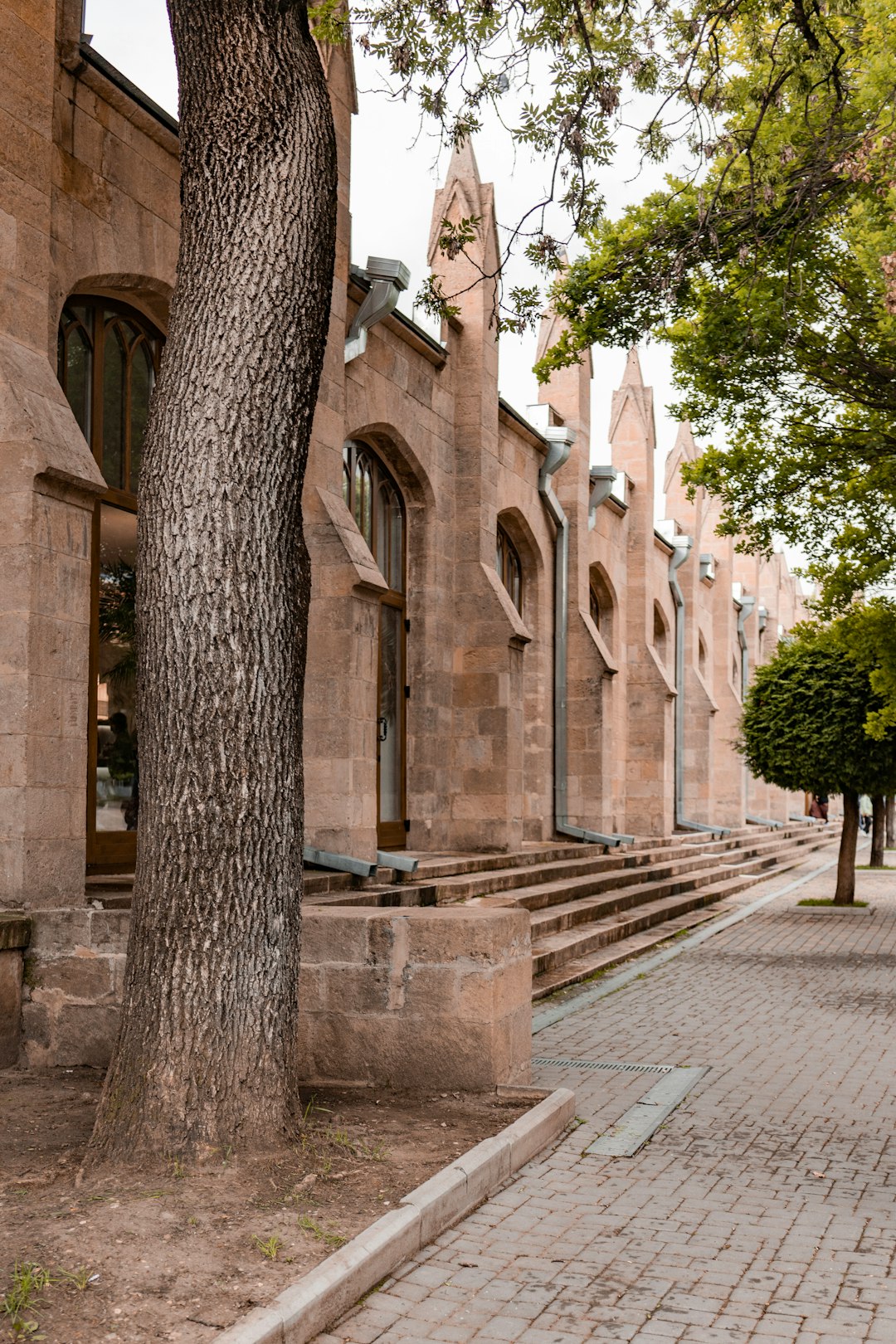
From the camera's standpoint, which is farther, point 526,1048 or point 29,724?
point 29,724

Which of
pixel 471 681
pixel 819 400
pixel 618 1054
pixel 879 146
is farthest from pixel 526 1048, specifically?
pixel 471 681

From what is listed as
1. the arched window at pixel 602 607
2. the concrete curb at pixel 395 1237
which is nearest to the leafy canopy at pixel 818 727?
the arched window at pixel 602 607

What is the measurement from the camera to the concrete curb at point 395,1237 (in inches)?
137

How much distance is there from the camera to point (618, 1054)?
818 cm

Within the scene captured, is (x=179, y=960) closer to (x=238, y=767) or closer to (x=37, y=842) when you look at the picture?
(x=238, y=767)

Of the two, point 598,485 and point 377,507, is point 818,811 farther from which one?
point 377,507

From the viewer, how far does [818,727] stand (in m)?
17.8

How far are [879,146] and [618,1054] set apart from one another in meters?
6.20

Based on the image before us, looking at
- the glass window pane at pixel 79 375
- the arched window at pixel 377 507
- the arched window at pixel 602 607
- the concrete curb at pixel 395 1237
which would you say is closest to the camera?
the concrete curb at pixel 395 1237

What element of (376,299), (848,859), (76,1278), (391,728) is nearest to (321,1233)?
(76,1278)

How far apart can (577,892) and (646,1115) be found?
323 inches

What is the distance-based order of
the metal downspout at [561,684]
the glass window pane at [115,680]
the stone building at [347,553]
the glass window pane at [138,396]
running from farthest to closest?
the metal downspout at [561,684] → the glass window pane at [138,396] → the glass window pane at [115,680] → the stone building at [347,553]

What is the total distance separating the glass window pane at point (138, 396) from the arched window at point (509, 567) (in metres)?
8.51

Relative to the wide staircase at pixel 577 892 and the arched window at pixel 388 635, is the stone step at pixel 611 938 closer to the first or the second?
the wide staircase at pixel 577 892
